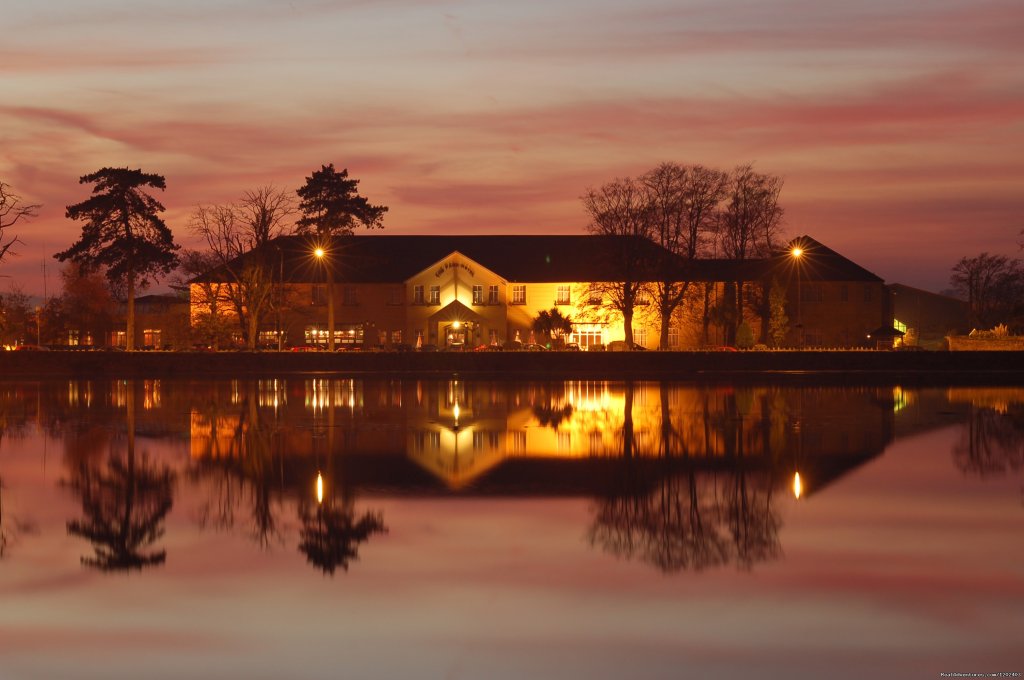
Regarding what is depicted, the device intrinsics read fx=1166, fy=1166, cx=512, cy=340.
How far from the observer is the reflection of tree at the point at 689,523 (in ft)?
43.2

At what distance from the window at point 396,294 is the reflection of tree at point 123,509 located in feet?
194

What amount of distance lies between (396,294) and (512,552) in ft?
225

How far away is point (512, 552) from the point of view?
13.2 meters

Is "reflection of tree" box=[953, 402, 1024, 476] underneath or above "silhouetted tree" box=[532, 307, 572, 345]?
underneath

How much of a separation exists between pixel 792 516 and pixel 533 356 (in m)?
43.6

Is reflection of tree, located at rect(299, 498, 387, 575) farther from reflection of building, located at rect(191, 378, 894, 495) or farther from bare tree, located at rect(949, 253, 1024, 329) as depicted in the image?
bare tree, located at rect(949, 253, 1024, 329)

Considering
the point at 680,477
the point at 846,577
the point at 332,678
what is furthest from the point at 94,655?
the point at 680,477

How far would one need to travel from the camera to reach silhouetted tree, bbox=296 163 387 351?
74.1 m

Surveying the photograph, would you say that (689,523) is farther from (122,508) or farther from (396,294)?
(396,294)

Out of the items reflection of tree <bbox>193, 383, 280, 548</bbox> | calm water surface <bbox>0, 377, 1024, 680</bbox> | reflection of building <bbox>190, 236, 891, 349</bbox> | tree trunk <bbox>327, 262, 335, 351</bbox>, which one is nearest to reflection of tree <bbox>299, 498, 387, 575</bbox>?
calm water surface <bbox>0, 377, 1024, 680</bbox>

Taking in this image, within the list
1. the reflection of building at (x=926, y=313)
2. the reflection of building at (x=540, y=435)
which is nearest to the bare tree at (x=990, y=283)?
the reflection of building at (x=926, y=313)

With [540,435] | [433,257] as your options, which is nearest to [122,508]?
[540,435]

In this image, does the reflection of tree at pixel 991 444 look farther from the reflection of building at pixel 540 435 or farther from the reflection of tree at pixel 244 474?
the reflection of tree at pixel 244 474

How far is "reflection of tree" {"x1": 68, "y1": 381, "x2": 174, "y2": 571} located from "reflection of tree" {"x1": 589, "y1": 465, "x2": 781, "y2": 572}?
5.40m
